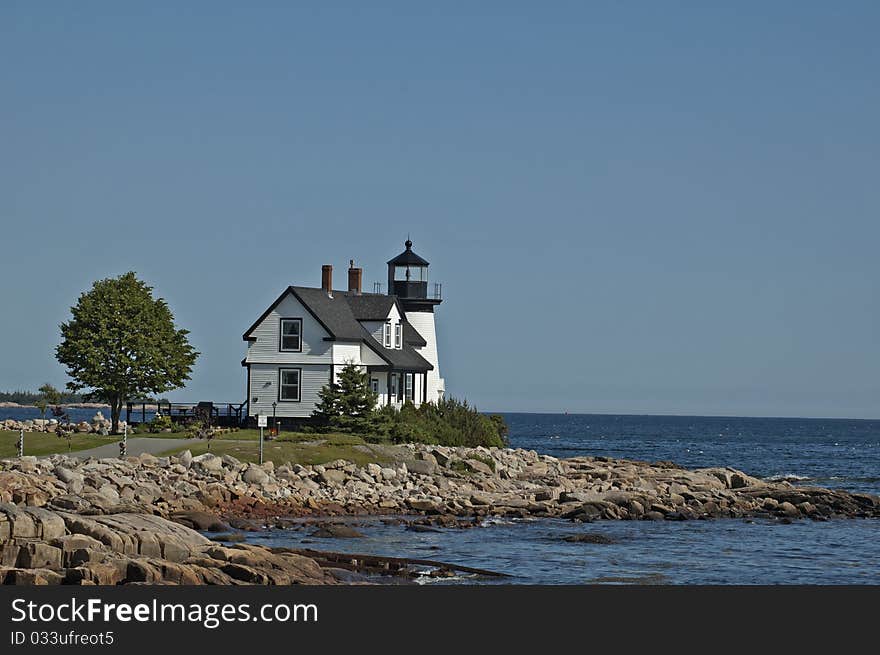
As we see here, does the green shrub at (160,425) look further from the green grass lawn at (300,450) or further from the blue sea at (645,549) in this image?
the blue sea at (645,549)

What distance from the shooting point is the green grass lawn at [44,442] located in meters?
43.8

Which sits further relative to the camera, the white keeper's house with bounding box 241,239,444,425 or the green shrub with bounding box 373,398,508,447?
the white keeper's house with bounding box 241,239,444,425

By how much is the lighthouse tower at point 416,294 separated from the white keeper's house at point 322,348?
4.90 ft

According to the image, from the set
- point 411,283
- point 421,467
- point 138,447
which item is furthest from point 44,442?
point 411,283

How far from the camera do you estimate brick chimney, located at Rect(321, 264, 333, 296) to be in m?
57.4

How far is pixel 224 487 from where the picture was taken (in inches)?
1444

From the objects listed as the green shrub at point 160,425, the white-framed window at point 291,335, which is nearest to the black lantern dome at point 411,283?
the white-framed window at point 291,335

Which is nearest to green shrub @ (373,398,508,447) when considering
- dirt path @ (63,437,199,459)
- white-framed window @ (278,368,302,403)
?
white-framed window @ (278,368,302,403)

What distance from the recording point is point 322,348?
53125 mm

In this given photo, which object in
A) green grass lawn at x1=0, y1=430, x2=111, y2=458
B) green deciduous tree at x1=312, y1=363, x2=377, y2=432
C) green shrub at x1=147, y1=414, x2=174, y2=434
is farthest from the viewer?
green shrub at x1=147, y1=414, x2=174, y2=434

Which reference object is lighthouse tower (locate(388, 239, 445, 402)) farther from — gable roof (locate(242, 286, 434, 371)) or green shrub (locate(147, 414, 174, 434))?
green shrub (locate(147, 414, 174, 434))

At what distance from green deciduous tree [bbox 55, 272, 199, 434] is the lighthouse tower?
43.1 ft

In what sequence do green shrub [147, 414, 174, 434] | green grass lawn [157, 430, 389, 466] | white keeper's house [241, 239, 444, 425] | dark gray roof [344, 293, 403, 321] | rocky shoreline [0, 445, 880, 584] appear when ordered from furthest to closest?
dark gray roof [344, 293, 403, 321]
white keeper's house [241, 239, 444, 425]
green shrub [147, 414, 174, 434]
green grass lawn [157, 430, 389, 466]
rocky shoreline [0, 445, 880, 584]
